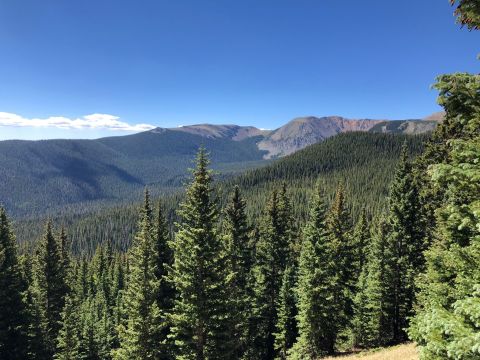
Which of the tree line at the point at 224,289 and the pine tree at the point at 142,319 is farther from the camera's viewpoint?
the pine tree at the point at 142,319

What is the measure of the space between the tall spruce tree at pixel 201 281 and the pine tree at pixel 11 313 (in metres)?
23.7

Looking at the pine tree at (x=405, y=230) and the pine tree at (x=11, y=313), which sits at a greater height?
the pine tree at (x=405, y=230)

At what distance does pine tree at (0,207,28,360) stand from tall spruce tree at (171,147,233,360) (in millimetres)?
23678

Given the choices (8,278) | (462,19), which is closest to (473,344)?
(462,19)

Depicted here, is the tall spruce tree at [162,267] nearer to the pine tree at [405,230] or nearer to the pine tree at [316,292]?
the pine tree at [316,292]

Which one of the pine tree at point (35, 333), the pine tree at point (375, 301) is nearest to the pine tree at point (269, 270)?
the pine tree at point (375, 301)

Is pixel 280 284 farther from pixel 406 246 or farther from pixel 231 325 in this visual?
pixel 231 325

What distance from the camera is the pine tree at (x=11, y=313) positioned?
120 feet

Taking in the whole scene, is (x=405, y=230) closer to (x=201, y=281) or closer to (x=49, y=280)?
(x=201, y=281)

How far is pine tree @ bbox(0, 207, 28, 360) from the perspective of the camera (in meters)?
36.7

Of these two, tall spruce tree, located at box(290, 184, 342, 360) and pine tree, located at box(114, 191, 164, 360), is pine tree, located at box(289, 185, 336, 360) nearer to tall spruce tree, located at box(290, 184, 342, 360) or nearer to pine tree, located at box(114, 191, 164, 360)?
tall spruce tree, located at box(290, 184, 342, 360)

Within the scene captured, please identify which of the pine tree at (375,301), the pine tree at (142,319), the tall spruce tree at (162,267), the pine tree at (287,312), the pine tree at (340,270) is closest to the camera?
the pine tree at (142,319)

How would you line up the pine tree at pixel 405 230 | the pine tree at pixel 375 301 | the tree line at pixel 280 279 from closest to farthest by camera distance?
the tree line at pixel 280 279, the pine tree at pixel 405 230, the pine tree at pixel 375 301

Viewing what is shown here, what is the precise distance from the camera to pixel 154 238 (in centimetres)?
2961
